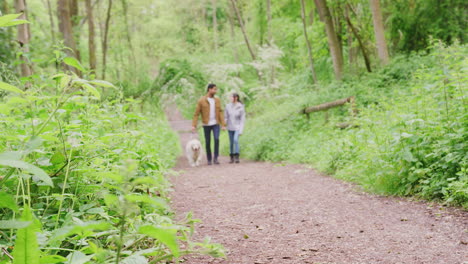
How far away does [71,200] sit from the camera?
2.64 meters

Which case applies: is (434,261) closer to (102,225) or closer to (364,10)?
(102,225)

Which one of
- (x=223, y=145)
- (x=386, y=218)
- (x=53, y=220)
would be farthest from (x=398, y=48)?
(x=53, y=220)

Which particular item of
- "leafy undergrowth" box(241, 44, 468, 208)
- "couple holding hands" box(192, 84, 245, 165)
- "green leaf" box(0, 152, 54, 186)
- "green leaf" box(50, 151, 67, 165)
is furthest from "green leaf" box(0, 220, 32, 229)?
"couple holding hands" box(192, 84, 245, 165)

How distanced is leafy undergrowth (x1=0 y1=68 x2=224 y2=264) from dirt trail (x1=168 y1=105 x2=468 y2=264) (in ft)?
1.99

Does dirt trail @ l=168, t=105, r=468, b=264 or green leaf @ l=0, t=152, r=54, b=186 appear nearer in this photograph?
green leaf @ l=0, t=152, r=54, b=186

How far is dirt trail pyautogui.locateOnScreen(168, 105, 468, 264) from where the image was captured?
2.88 m

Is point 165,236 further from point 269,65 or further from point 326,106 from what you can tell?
point 269,65

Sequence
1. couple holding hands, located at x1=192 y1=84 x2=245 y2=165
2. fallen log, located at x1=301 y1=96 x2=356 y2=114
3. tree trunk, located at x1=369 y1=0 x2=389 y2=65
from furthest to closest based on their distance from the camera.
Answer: tree trunk, located at x1=369 y1=0 x2=389 y2=65 < couple holding hands, located at x1=192 y1=84 x2=245 y2=165 < fallen log, located at x1=301 y1=96 x2=356 y2=114

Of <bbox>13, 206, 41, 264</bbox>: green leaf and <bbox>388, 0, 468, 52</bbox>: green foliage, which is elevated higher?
<bbox>388, 0, 468, 52</bbox>: green foliage

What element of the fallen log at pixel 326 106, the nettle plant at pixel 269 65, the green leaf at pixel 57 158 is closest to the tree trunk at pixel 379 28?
the fallen log at pixel 326 106

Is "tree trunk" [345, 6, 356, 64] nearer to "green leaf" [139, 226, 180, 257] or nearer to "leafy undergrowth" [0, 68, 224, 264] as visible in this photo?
"leafy undergrowth" [0, 68, 224, 264]

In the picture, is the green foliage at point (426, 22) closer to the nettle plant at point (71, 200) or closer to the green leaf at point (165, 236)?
the nettle plant at point (71, 200)

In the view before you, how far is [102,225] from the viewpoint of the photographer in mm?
1384

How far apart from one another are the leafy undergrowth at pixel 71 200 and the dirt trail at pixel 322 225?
61cm
